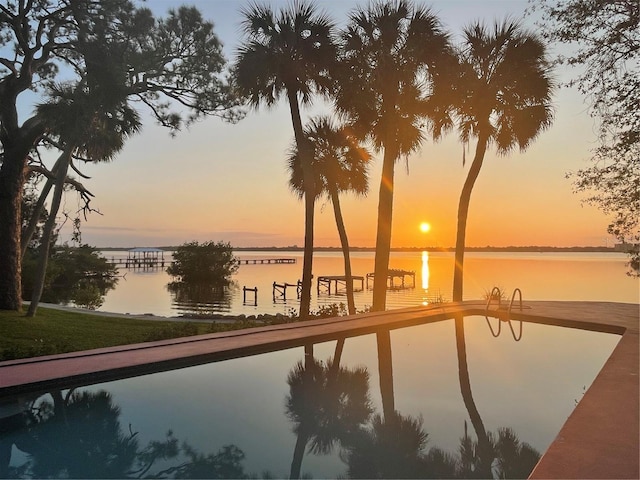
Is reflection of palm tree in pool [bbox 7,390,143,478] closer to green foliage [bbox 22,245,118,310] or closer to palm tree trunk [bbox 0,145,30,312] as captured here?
palm tree trunk [bbox 0,145,30,312]

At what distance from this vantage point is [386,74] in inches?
528

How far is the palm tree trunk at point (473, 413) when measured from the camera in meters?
4.11

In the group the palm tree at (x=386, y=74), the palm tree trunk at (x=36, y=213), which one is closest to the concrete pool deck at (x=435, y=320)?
the palm tree at (x=386, y=74)

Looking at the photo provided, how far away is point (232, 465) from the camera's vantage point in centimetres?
405

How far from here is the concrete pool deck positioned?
3.55 metres

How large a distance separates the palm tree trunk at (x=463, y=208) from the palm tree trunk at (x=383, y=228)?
2737 millimetres

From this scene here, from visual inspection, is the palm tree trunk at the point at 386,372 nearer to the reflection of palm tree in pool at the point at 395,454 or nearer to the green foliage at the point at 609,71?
the reflection of palm tree in pool at the point at 395,454

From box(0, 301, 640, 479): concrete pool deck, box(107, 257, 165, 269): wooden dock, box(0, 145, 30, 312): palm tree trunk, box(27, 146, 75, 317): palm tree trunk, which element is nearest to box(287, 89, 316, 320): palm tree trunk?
box(0, 301, 640, 479): concrete pool deck

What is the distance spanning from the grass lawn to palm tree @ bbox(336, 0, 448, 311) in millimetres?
5220

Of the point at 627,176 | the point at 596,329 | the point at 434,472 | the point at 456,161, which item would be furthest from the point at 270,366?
the point at 456,161

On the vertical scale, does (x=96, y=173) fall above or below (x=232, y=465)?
above

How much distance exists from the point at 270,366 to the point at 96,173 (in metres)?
12.1

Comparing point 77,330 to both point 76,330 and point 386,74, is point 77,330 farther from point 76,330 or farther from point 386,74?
point 386,74

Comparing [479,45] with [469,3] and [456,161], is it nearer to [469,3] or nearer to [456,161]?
[469,3]
